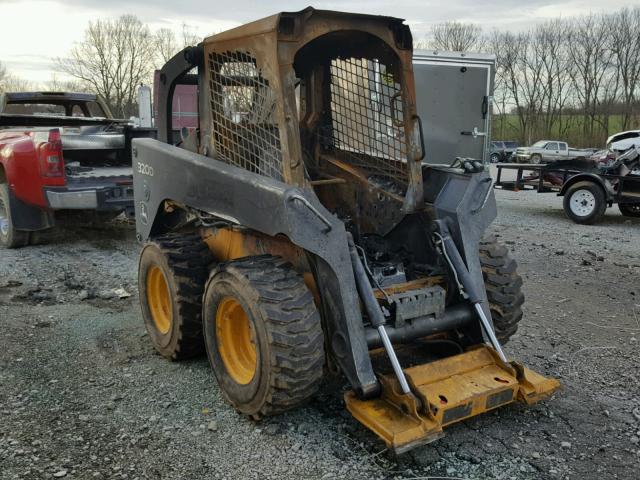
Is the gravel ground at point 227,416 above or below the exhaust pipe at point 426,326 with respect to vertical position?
below

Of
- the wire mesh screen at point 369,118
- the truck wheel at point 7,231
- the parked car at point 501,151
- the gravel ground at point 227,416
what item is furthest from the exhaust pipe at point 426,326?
the parked car at point 501,151

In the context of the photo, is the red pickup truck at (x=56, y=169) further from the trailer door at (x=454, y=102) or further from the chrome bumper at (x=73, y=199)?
the trailer door at (x=454, y=102)

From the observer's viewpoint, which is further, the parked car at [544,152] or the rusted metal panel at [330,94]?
the parked car at [544,152]

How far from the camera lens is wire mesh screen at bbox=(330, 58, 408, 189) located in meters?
3.91

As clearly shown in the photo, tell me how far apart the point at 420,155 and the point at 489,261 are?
2.73ft

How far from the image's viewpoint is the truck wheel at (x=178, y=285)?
3.95 m

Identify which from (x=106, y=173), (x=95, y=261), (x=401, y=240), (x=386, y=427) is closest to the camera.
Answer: (x=386, y=427)

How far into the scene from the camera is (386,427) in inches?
113

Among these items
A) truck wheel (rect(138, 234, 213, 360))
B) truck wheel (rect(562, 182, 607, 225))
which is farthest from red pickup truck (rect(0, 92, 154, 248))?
truck wheel (rect(562, 182, 607, 225))

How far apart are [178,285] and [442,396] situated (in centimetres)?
184

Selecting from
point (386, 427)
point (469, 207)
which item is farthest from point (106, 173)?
point (386, 427)

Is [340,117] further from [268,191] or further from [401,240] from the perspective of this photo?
[268,191]

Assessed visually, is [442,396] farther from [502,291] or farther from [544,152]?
[544,152]

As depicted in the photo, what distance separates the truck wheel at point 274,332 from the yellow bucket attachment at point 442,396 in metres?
0.32
